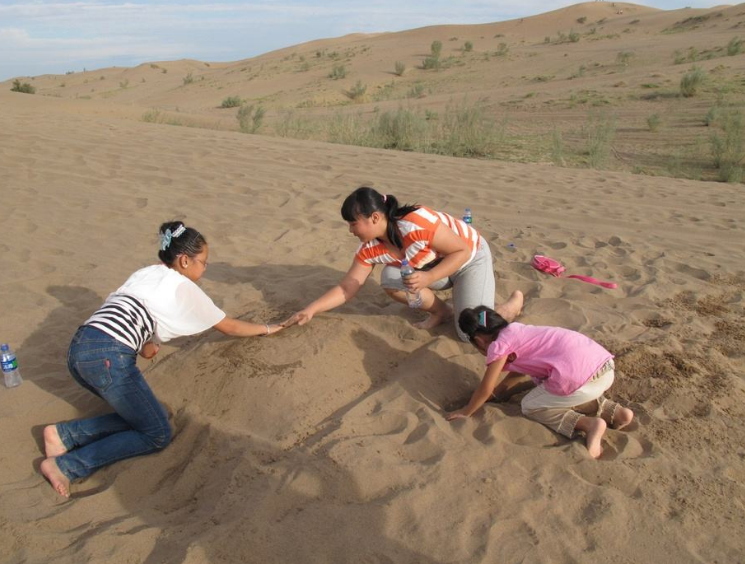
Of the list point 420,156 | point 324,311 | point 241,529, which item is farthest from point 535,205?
point 241,529

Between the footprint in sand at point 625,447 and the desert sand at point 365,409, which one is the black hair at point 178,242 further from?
the footprint in sand at point 625,447

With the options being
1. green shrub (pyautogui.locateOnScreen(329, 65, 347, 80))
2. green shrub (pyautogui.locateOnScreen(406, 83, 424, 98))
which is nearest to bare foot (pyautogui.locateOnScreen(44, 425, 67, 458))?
green shrub (pyautogui.locateOnScreen(406, 83, 424, 98))

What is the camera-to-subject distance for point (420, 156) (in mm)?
10242

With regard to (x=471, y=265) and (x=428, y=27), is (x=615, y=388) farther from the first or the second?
(x=428, y=27)

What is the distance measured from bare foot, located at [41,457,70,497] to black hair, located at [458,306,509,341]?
210cm

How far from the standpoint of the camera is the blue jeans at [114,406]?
3.15m

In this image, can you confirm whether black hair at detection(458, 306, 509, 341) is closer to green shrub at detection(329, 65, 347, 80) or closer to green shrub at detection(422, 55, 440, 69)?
green shrub at detection(329, 65, 347, 80)

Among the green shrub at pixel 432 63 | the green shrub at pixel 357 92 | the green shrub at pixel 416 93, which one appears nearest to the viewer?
the green shrub at pixel 416 93

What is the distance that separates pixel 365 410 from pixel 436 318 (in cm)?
121

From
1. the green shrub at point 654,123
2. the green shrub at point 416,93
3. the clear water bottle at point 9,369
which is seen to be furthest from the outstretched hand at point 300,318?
the green shrub at point 416,93

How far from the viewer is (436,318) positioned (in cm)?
439

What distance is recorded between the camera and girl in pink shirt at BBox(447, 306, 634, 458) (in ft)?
10.4

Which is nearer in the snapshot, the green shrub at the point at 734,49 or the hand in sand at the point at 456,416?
the hand in sand at the point at 456,416

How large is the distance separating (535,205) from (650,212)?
124 cm
